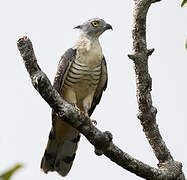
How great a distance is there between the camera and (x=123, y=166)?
11.9 feet

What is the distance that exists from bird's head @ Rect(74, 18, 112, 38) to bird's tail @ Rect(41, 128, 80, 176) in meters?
1.60

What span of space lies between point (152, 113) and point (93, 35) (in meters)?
2.67

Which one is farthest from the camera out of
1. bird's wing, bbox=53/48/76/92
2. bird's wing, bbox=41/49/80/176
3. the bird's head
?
the bird's head

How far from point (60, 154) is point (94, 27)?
2.11 meters

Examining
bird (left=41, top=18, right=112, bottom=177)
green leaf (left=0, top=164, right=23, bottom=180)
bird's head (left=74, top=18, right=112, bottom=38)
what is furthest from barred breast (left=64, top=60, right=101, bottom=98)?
green leaf (left=0, top=164, right=23, bottom=180)

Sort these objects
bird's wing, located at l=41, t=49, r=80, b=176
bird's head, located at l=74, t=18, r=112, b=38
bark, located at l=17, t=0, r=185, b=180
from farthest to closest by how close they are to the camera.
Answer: bird's head, located at l=74, t=18, r=112, b=38
bird's wing, located at l=41, t=49, r=80, b=176
bark, located at l=17, t=0, r=185, b=180

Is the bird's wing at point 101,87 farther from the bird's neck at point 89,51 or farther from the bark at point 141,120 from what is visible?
the bark at point 141,120

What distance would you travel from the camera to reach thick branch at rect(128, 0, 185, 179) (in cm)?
353

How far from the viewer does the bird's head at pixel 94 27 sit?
6.10m

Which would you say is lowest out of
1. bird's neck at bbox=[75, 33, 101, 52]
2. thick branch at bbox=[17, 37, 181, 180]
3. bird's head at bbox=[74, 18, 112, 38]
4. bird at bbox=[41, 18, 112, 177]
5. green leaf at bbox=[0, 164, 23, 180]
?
green leaf at bbox=[0, 164, 23, 180]

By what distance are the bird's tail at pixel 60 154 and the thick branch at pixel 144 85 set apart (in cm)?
221

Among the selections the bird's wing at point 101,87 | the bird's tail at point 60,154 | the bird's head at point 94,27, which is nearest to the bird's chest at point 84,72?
the bird's wing at point 101,87

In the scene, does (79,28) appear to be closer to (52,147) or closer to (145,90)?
(52,147)

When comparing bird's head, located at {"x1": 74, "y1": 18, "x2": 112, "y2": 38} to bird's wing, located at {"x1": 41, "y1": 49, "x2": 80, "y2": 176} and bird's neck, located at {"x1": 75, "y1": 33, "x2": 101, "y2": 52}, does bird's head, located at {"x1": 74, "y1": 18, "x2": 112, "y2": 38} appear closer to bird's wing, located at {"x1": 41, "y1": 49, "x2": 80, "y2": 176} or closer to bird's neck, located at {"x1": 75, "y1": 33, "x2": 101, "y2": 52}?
bird's neck, located at {"x1": 75, "y1": 33, "x2": 101, "y2": 52}
